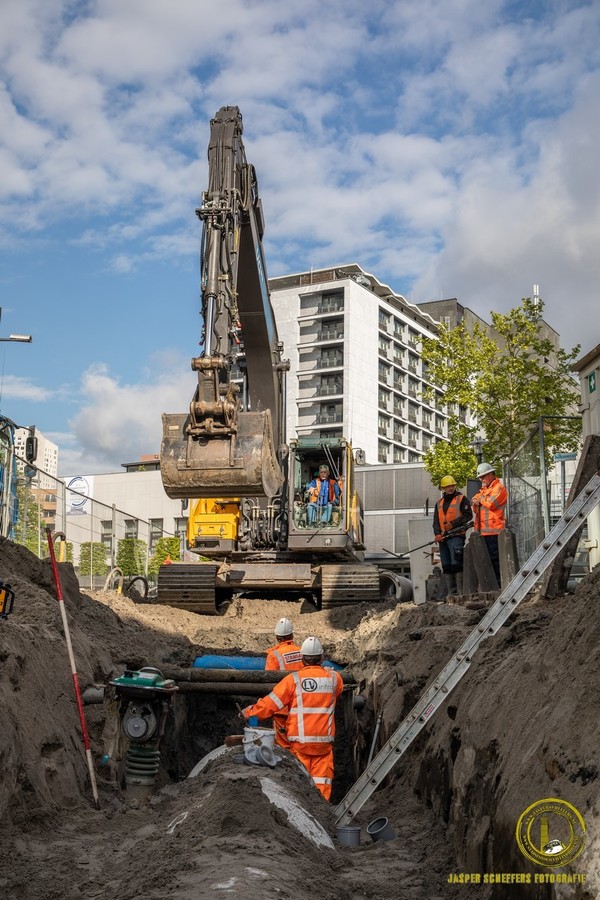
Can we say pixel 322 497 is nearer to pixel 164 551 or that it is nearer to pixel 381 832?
pixel 381 832

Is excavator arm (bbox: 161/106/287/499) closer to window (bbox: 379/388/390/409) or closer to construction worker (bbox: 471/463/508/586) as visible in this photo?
construction worker (bbox: 471/463/508/586)

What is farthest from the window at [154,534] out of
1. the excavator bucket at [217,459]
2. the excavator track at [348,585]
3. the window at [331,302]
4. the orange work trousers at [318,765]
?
the window at [331,302]

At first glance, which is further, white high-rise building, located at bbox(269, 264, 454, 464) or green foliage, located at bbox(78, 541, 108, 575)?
white high-rise building, located at bbox(269, 264, 454, 464)

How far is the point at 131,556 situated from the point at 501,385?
11426 mm

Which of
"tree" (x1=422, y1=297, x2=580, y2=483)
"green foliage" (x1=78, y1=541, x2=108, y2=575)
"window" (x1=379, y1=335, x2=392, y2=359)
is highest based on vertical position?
"window" (x1=379, y1=335, x2=392, y2=359)

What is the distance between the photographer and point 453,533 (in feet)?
42.0

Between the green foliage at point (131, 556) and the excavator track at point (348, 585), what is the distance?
861 centimetres

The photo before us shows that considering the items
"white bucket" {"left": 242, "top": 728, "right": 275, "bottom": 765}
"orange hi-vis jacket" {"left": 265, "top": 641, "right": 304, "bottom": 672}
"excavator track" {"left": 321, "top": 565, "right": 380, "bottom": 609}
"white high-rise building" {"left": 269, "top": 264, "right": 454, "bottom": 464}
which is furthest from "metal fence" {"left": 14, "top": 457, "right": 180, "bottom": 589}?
"white high-rise building" {"left": 269, "top": 264, "right": 454, "bottom": 464}

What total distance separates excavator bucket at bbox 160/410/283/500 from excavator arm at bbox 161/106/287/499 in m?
0.01

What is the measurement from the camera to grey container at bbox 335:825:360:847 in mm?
6055

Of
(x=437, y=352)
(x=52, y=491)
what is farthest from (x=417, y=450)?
(x=52, y=491)

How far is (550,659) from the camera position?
503 centimetres

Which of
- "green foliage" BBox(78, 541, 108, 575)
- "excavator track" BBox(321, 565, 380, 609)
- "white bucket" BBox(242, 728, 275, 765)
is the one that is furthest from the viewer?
"green foliage" BBox(78, 541, 108, 575)

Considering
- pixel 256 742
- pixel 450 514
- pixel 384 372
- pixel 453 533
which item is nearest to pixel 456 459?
pixel 450 514
